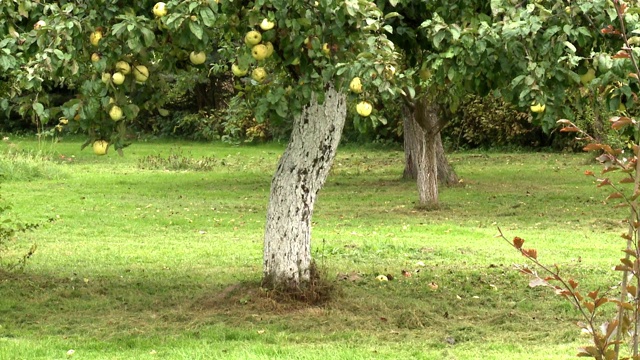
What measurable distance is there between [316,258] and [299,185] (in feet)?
9.06

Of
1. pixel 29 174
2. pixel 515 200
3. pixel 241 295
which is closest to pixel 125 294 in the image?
pixel 241 295

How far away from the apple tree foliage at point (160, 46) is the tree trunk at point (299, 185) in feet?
2.92

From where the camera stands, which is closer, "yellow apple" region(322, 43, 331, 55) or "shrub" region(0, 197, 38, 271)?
→ "yellow apple" region(322, 43, 331, 55)

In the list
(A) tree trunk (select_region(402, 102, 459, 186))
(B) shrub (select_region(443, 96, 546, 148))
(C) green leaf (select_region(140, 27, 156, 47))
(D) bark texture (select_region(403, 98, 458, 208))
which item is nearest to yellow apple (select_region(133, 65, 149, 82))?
(C) green leaf (select_region(140, 27, 156, 47))

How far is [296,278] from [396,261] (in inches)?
98.7

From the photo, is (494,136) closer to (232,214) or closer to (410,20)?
(232,214)

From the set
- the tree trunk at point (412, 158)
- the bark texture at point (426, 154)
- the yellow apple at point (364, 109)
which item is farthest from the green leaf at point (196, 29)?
the tree trunk at point (412, 158)

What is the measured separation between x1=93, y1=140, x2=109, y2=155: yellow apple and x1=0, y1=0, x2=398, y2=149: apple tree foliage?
0.20ft

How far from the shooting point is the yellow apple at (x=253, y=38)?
5.75m

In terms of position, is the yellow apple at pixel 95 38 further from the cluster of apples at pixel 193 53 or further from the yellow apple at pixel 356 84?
the yellow apple at pixel 356 84

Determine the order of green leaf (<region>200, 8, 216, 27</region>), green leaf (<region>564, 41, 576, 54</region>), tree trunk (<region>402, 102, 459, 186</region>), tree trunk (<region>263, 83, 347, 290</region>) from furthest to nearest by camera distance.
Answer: tree trunk (<region>402, 102, 459, 186</region>) < tree trunk (<region>263, 83, 347, 290</region>) < green leaf (<region>564, 41, 576, 54</region>) < green leaf (<region>200, 8, 216, 27</region>)

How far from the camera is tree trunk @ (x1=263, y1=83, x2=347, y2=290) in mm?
7203

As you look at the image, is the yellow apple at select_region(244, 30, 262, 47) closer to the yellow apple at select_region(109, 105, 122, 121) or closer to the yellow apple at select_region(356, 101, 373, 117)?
the yellow apple at select_region(356, 101, 373, 117)

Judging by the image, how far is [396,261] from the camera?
9.79 meters
